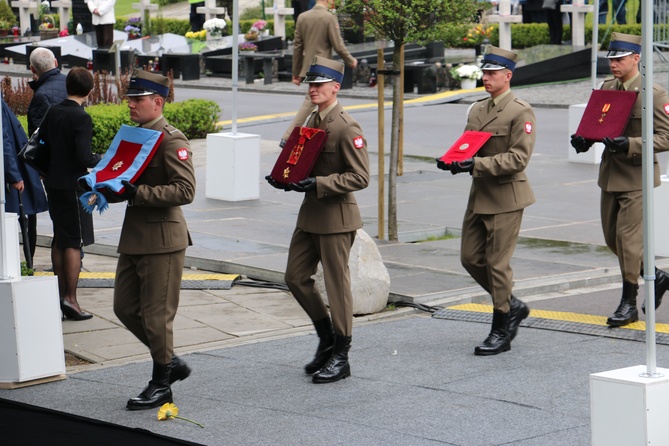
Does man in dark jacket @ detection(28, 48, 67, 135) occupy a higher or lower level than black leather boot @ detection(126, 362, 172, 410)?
higher

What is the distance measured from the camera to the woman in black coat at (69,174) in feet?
30.8

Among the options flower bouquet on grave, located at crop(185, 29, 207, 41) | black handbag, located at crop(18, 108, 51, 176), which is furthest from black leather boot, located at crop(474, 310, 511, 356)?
flower bouquet on grave, located at crop(185, 29, 207, 41)

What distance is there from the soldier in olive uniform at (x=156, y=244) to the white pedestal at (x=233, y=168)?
7623mm

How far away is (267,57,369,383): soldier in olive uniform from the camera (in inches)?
304

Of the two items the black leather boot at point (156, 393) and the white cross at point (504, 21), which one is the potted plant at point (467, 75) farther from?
the black leather boot at point (156, 393)

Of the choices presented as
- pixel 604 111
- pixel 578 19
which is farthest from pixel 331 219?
pixel 578 19

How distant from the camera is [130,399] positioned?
7.20m

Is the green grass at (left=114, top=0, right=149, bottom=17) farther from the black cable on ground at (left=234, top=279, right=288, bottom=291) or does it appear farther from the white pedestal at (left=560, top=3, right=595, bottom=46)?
the black cable on ground at (left=234, top=279, right=288, bottom=291)

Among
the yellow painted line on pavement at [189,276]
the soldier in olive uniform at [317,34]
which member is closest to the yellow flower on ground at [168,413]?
the yellow painted line on pavement at [189,276]

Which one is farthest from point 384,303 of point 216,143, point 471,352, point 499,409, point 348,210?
point 216,143

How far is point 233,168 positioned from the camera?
48.8 feet

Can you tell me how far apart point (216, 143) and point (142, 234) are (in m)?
8.09

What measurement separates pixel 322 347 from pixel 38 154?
2.90 m

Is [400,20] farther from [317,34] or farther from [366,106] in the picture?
[366,106]
